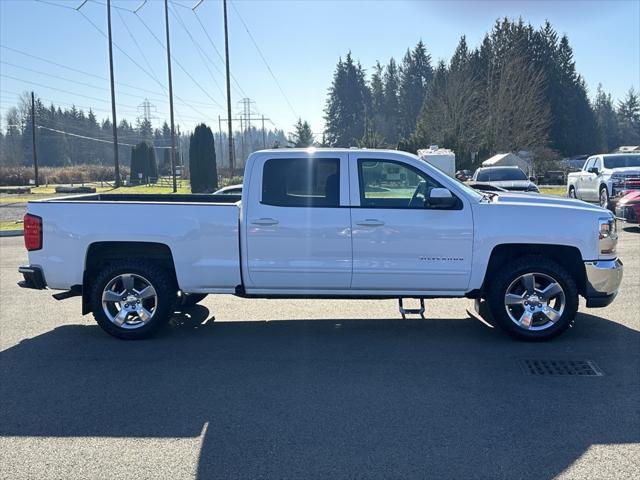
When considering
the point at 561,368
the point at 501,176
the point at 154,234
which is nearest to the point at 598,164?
the point at 501,176

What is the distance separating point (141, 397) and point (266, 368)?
3.73ft

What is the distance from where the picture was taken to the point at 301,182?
612cm

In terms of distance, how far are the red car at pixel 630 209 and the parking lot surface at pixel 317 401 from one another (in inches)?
329

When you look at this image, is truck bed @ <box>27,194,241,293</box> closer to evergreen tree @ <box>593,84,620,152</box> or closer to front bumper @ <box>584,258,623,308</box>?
front bumper @ <box>584,258,623,308</box>

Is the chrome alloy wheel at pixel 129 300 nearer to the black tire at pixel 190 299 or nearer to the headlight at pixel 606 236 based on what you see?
the black tire at pixel 190 299

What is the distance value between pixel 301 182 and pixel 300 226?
1.62ft

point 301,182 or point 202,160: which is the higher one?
point 202,160

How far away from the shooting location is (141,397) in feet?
15.5

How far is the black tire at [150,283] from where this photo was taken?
6.19 meters

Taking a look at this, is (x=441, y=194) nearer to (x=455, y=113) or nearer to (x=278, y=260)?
(x=278, y=260)

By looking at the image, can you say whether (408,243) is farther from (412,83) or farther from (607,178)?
(412,83)

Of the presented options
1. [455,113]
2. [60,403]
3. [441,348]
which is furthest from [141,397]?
[455,113]

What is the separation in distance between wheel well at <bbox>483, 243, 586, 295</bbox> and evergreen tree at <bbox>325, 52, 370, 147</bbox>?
280 feet

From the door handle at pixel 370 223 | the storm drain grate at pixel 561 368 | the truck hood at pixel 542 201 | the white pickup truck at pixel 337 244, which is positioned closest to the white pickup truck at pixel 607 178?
the truck hood at pixel 542 201
